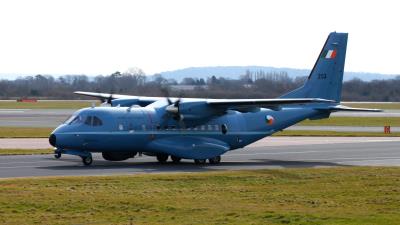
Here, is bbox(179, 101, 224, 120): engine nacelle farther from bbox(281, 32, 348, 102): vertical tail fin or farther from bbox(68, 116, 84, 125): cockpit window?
bbox(281, 32, 348, 102): vertical tail fin

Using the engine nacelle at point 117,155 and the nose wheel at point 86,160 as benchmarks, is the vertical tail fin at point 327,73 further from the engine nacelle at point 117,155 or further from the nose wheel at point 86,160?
the nose wheel at point 86,160

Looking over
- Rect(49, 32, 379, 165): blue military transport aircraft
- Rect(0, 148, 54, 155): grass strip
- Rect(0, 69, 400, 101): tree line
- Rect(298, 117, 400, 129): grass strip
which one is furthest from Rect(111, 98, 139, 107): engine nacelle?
Rect(298, 117, 400, 129): grass strip

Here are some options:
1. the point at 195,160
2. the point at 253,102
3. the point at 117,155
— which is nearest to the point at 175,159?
the point at 195,160

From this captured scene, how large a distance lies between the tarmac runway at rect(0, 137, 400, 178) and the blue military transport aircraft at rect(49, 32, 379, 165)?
64 centimetres

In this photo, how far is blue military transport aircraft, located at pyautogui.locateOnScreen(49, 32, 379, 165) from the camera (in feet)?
109

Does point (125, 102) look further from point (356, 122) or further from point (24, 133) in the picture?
point (356, 122)

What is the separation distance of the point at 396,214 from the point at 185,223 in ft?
17.8

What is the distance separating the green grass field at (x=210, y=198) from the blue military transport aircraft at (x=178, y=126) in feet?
16.2

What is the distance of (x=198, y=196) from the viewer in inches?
925

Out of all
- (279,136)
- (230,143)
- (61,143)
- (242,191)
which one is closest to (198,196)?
(242,191)

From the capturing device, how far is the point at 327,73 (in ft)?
133

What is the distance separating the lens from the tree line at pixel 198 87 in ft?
251

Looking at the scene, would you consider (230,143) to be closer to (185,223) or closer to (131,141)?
(131,141)

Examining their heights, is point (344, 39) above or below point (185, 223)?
above
